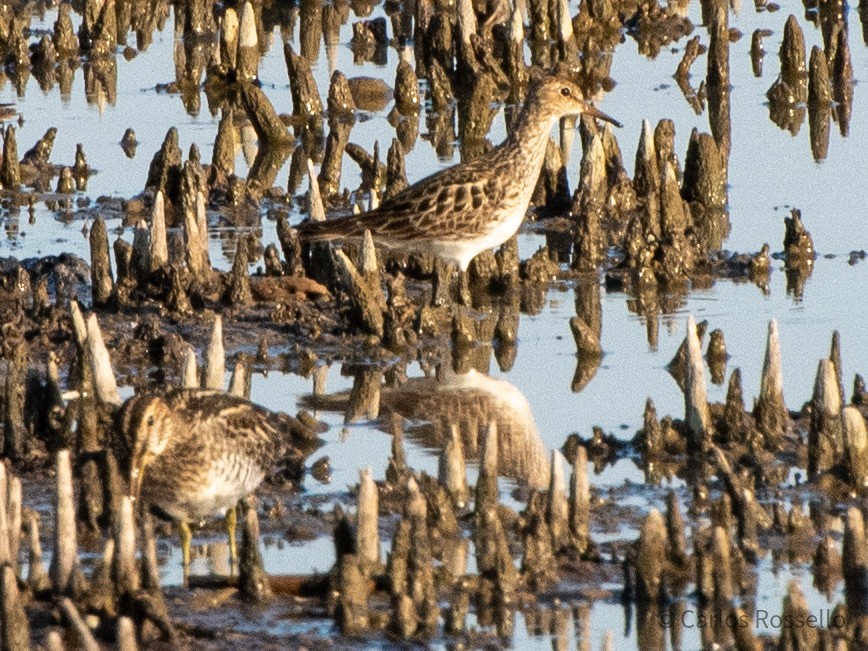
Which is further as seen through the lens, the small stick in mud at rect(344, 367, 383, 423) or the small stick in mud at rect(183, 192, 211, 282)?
the small stick in mud at rect(183, 192, 211, 282)

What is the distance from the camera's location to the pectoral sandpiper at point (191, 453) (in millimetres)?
7527

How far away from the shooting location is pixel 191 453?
7699 mm

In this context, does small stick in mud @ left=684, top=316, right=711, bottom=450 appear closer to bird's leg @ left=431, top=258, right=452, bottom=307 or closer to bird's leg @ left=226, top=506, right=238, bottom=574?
bird's leg @ left=226, top=506, right=238, bottom=574

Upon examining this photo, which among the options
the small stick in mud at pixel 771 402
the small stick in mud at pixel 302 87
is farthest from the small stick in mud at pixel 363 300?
the small stick in mud at pixel 302 87

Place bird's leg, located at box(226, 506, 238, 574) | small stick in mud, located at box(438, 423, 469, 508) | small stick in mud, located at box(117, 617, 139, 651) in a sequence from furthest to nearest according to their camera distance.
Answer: small stick in mud, located at box(438, 423, 469, 508) < bird's leg, located at box(226, 506, 238, 574) < small stick in mud, located at box(117, 617, 139, 651)

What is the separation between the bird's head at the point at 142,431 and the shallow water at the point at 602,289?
0.42m

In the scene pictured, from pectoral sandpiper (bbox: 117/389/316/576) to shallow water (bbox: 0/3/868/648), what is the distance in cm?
25

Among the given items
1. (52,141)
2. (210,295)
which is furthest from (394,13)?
(210,295)

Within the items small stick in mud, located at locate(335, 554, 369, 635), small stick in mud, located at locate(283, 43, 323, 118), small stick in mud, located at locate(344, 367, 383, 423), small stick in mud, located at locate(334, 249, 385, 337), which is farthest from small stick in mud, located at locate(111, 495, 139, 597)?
small stick in mud, located at locate(283, 43, 323, 118)

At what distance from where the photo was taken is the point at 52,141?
15.3m

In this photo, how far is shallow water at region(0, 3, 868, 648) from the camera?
9.11 meters

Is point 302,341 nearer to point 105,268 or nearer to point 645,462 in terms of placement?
point 105,268

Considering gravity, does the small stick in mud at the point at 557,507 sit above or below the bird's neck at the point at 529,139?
below

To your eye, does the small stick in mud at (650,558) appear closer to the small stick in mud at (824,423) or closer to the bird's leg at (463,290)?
the small stick in mud at (824,423)
